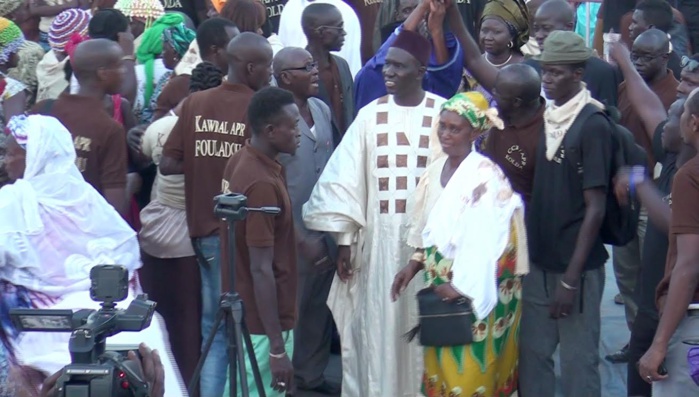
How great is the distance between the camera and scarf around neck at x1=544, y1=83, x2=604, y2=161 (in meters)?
6.15

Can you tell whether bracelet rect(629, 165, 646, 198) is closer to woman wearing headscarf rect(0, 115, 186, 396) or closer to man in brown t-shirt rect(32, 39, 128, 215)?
woman wearing headscarf rect(0, 115, 186, 396)

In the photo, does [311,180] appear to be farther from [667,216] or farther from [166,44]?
[667,216]

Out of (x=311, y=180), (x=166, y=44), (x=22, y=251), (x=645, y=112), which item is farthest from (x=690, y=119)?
(x=166, y=44)

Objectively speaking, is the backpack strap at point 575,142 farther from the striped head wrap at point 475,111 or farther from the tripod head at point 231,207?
the tripod head at point 231,207

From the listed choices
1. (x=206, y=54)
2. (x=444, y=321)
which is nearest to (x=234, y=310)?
(x=444, y=321)

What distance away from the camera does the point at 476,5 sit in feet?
29.4

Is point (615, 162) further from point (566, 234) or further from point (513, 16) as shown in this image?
point (513, 16)

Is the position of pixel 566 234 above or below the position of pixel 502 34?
below

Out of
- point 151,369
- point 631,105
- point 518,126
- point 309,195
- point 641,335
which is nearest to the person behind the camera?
point 151,369

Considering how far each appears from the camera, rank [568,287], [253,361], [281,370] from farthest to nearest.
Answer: [568,287] < [281,370] < [253,361]

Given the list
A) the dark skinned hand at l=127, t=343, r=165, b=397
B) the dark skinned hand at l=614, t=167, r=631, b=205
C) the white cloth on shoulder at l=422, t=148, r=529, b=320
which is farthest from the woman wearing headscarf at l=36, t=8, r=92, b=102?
the dark skinned hand at l=127, t=343, r=165, b=397

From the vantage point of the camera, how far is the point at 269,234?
5.53 meters

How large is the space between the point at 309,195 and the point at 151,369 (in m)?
2.82

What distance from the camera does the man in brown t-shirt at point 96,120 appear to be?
6.32 meters
